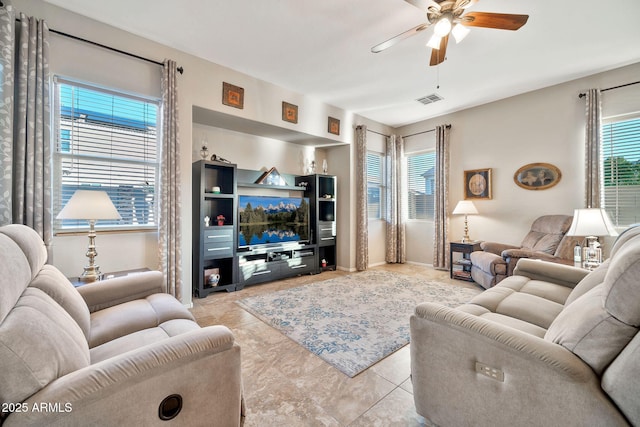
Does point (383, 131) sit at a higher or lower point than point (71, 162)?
higher

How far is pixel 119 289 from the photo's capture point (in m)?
1.86

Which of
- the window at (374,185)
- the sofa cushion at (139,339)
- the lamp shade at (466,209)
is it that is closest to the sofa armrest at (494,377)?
the sofa cushion at (139,339)

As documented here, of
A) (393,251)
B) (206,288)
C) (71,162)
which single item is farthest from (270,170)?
(393,251)

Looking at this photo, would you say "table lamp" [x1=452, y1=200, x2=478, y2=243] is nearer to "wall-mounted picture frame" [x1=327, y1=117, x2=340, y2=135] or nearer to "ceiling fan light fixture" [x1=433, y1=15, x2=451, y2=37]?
"wall-mounted picture frame" [x1=327, y1=117, x2=340, y2=135]

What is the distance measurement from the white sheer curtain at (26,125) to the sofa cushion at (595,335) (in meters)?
3.45

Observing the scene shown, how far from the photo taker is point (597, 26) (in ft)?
8.57

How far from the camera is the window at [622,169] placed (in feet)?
10.9

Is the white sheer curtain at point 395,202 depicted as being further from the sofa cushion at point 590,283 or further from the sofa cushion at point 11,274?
the sofa cushion at point 11,274

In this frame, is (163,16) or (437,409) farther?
(163,16)

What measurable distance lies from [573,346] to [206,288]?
139 inches

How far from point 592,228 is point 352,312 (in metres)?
2.30

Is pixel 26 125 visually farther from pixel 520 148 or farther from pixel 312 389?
pixel 520 148

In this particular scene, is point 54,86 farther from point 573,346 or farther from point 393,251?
point 393,251

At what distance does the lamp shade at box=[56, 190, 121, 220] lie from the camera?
6.48 feet
